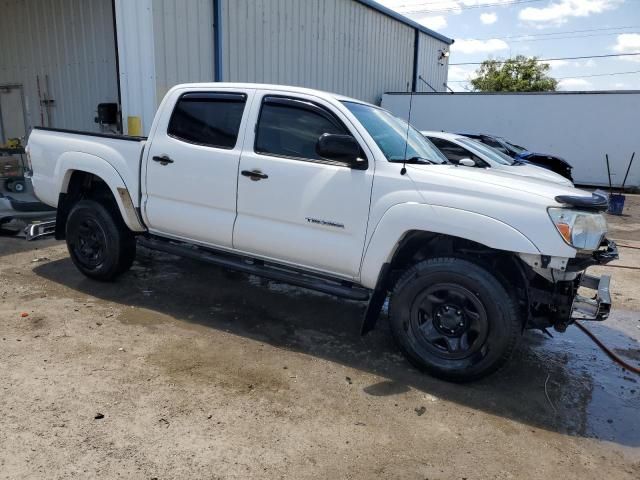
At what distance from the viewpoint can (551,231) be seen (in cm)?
322

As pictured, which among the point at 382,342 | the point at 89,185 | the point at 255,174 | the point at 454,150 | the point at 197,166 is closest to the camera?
the point at 255,174

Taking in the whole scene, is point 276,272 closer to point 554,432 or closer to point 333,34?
point 554,432

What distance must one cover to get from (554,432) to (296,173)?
8.40 feet

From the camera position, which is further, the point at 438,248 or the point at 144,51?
the point at 144,51

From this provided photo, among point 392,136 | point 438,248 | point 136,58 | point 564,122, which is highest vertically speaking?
point 136,58

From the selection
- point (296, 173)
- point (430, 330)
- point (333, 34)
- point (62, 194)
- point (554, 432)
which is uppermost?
point (333, 34)

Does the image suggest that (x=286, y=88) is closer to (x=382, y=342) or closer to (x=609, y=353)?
(x=382, y=342)

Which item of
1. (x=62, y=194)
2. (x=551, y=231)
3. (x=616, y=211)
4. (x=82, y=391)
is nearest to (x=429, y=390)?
(x=551, y=231)

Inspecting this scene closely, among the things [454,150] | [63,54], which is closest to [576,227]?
[454,150]

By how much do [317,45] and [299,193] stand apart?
11498 mm

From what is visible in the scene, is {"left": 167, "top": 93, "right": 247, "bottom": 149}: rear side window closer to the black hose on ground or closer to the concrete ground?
the concrete ground

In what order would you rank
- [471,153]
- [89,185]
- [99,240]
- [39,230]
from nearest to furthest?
[99,240] < [89,185] < [39,230] < [471,153]

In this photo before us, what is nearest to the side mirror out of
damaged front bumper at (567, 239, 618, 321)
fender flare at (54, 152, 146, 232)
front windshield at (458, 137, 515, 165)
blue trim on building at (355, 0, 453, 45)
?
damaged front bumper at (567, 239, 618, 321)

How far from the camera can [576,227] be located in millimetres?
3232
